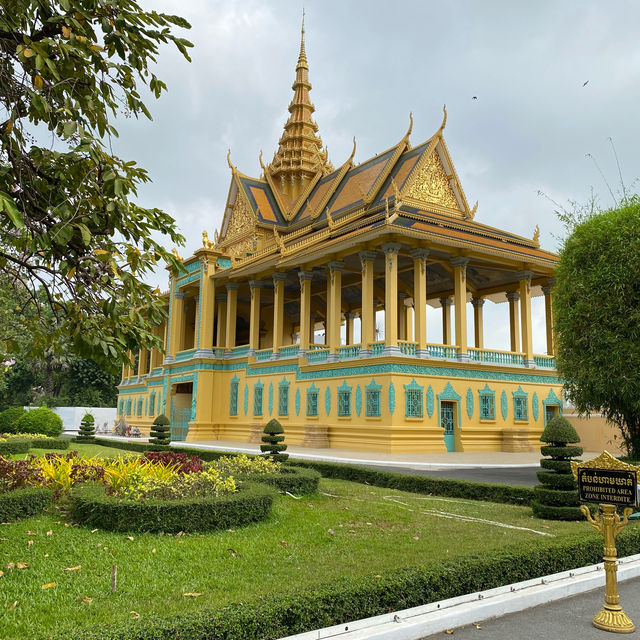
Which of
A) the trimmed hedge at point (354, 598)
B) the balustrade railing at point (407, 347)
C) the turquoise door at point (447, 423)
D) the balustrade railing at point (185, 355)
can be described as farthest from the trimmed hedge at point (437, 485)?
the balustrade railing at point (185, 355)

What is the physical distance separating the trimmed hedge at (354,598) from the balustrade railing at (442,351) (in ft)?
51.8

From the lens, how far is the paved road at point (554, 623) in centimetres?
451

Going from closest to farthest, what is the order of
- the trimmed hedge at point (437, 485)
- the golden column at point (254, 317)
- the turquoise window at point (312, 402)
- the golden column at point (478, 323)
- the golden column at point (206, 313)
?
the trimmed hedge at point (437, 485), the turquoise window at point (312, 402), the golden column at point (478, 323), the golden column at point (254, 317), the golden column at point (206, 313)

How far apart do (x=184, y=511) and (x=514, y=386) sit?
19199 mm

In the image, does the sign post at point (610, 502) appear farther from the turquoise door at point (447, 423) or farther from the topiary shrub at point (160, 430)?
the turquoise door at point (447, 423)

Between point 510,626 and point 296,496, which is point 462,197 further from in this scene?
point 510,626

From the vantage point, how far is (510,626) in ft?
15.5

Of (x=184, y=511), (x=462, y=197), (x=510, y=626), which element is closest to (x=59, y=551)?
(x=184, y=511)

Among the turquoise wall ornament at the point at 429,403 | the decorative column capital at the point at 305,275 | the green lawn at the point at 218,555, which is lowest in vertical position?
the green lawn at the point at 218,555

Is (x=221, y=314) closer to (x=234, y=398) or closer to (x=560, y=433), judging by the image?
(x=234, y=398)

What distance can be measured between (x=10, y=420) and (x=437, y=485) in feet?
79.5

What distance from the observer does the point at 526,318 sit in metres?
24.9

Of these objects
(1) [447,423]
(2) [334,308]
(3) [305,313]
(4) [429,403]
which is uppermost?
(3) [305,313]

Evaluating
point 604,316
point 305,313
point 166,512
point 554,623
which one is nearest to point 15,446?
point 305,313
